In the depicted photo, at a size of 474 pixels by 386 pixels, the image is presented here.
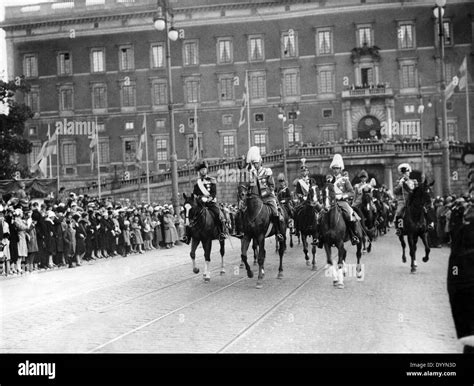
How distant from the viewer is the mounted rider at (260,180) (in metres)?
13.9

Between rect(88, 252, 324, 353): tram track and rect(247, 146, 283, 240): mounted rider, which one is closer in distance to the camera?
rect(88, 252, 324, 353): tram track

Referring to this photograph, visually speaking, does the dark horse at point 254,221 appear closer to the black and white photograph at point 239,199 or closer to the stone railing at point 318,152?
the black and white photograph at point 239,199

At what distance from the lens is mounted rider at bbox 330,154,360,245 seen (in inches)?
555

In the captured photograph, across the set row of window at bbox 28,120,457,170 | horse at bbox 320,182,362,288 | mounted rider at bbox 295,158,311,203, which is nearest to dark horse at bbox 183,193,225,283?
horse at bbox 320,182,362,288

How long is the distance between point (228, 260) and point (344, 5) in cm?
4541

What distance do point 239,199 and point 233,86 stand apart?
160 feet

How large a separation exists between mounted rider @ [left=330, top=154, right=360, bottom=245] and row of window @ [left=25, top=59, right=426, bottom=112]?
4770cm

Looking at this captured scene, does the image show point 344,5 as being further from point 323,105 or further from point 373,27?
point 323,105

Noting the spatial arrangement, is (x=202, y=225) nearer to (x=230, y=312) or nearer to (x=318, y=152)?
(x=230, y=312)

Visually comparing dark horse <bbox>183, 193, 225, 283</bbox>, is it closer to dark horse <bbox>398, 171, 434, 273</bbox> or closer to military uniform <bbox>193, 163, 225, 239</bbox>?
military uniform <bbox>193, 163, 225, 239</bbox>

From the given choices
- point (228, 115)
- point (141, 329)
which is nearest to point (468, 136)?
point (228, 115)

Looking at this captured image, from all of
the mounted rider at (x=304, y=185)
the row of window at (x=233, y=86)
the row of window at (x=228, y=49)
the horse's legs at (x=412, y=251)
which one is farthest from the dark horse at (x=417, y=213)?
the row of window at (x=228, y=49)

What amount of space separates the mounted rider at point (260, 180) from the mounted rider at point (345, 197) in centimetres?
147

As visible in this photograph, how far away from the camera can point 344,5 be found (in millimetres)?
60219
